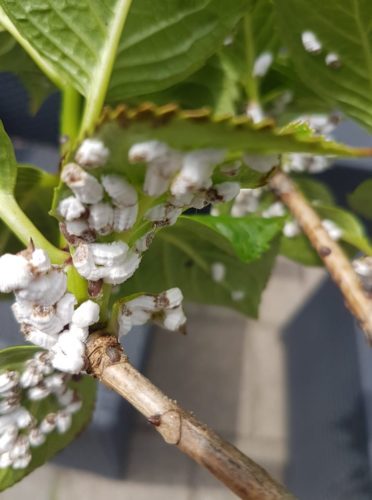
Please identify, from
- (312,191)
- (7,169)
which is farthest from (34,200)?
(312,191)

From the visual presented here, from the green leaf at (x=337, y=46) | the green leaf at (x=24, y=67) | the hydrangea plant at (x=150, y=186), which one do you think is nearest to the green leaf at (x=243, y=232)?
the hydrangea plant at (x=150, y=186)

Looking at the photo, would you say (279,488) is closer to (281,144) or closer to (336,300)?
(281,144)

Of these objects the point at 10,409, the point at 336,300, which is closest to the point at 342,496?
the point at 336,300

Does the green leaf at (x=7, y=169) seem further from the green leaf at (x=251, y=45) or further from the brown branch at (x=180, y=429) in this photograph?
the green leaf at (x=251, y=45)

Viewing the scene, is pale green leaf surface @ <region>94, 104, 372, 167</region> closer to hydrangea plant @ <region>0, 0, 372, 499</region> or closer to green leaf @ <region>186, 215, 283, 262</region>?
hydrangea plant @ <region>0, 0, 372, 499</region>

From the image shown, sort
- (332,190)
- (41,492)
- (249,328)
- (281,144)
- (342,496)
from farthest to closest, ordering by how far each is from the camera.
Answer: (249,328), (41,492), (332,190), (342,496), (281,144)

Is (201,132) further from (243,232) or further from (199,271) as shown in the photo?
(199,271)
